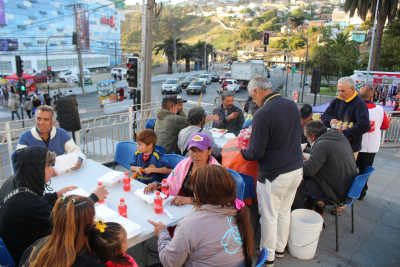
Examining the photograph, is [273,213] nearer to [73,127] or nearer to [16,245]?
[16,245]

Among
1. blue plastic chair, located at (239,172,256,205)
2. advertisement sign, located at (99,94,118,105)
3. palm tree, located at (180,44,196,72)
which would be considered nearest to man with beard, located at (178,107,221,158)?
Answer: blue plastic chair, located at (239,172,256,205)

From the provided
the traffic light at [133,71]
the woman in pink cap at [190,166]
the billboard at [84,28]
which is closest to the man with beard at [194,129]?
the woman in pink cap at [190,166]

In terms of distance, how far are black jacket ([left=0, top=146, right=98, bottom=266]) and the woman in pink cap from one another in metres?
0.98

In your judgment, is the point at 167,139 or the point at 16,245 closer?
the point at 16,245

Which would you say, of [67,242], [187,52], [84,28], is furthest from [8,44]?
[67,242]

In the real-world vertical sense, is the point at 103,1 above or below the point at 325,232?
above

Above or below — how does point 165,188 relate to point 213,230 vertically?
below

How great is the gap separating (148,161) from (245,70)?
30.7m

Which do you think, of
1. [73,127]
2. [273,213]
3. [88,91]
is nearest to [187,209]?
[273,213]

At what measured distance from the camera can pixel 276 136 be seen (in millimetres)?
2531

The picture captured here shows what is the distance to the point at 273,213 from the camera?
2758mm

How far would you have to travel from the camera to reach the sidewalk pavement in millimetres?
3042

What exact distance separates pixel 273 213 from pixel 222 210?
121 centimetres

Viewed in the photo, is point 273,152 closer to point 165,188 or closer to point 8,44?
point 165,188
